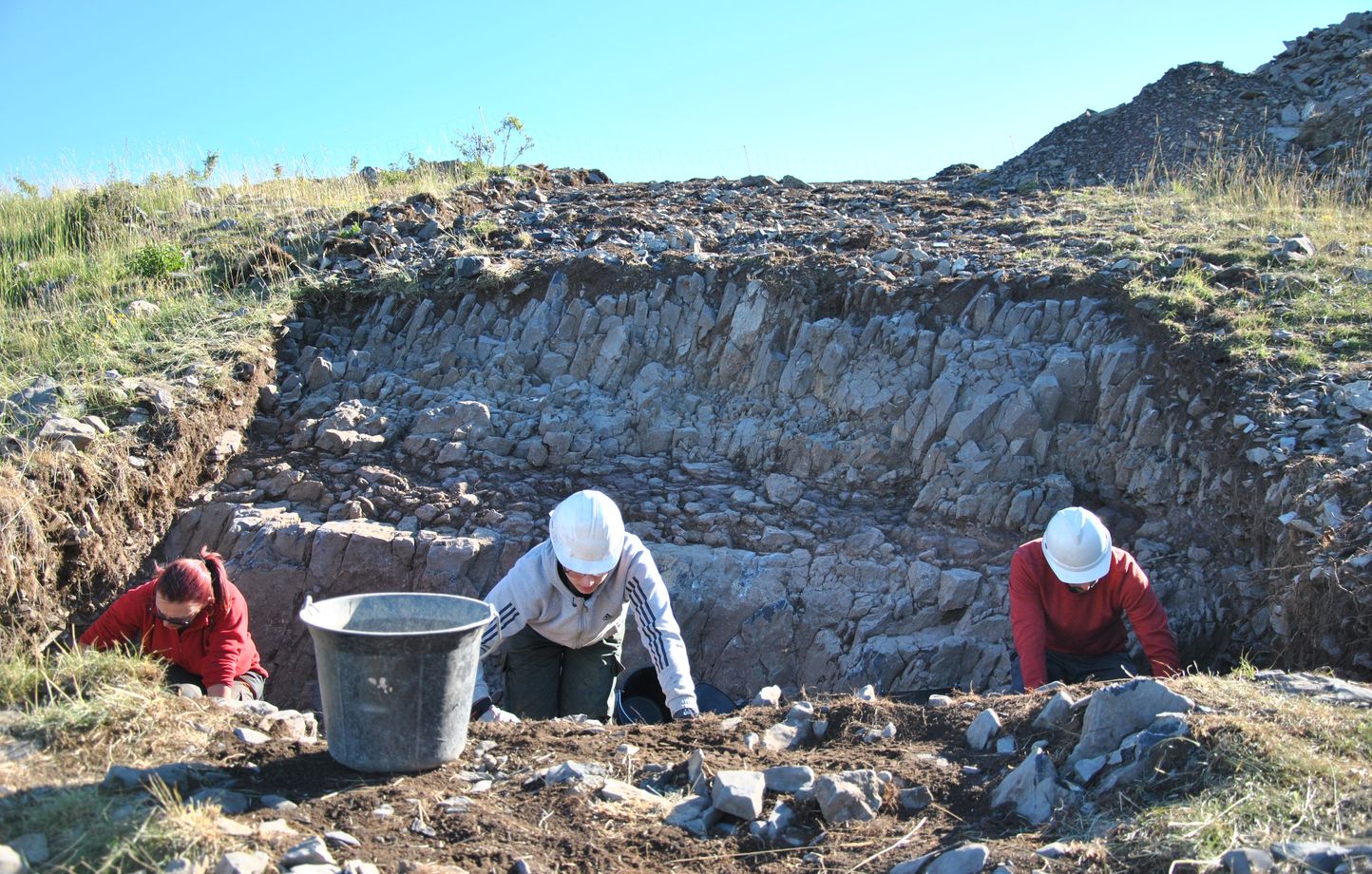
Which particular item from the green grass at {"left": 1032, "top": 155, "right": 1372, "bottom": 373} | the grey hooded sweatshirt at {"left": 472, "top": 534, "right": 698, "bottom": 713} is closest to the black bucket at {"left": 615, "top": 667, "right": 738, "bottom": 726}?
the grey hooded sweatshirt at {"left": 472, "top": 534, "right": 698, "bottom": 713}

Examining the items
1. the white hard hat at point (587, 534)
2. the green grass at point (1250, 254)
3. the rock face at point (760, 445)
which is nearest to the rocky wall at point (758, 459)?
the rock face at point (760, 445)

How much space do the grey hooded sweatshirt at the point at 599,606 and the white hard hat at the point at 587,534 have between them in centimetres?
Answer: 17

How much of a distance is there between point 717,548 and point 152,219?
22.1 feet

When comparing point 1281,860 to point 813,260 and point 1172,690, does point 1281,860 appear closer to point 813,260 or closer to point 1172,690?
point 1172,690

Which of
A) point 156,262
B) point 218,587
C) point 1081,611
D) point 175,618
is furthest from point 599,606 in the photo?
point 156,262

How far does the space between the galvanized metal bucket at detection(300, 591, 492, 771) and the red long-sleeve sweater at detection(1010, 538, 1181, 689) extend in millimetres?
2547

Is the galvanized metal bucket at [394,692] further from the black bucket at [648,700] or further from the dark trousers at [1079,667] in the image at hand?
the dark trousers at [1079,667]

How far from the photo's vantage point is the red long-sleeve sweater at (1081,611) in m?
4.65

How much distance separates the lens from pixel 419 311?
7848 millimetres

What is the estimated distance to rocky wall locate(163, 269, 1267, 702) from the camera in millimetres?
5781

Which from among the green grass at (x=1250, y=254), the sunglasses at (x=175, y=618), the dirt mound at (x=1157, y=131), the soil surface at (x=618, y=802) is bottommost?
the soil surface at (x=618, y=802)

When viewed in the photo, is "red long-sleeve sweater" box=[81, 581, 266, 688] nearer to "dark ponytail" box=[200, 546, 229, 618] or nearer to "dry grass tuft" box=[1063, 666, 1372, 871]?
"dark ponytail" box=[200, 546, 229, 618]

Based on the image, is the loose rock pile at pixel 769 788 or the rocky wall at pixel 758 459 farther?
the rocky wall at pixel 758 459

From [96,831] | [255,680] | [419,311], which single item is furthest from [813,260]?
[96,831]
